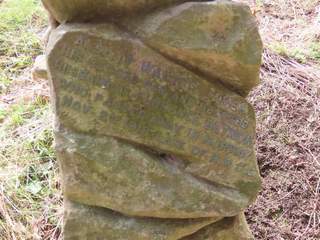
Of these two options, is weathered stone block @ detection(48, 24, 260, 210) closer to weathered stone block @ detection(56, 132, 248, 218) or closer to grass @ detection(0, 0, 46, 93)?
weathered stone block @ detection(56, 132, 248, 218)

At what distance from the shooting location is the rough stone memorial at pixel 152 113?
130 centimetres

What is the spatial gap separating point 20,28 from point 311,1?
1791 mm

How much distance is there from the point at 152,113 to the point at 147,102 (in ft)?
0.10

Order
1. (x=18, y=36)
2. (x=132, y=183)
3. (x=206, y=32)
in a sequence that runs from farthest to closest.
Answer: (x=18, y=36) < (x=132, y=183) < (x=206, y=32)

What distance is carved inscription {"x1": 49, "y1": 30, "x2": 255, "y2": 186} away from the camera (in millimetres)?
1325

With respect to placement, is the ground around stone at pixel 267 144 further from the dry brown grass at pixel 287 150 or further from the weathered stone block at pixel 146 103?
the weathered stone block at pixel 146 103

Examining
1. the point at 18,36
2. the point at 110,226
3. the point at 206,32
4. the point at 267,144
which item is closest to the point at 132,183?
the point at 110,226

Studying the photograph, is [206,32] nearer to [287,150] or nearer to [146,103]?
[146,103]

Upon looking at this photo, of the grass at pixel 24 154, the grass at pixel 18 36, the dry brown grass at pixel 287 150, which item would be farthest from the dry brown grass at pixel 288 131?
the grass at pixel 18 36

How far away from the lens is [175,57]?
53.0 inches

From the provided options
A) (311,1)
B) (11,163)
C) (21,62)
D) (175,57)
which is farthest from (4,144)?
(311,1)

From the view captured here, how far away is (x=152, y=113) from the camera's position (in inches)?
54.2

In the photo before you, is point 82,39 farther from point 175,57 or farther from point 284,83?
point 284,83

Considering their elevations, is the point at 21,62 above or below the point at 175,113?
below
